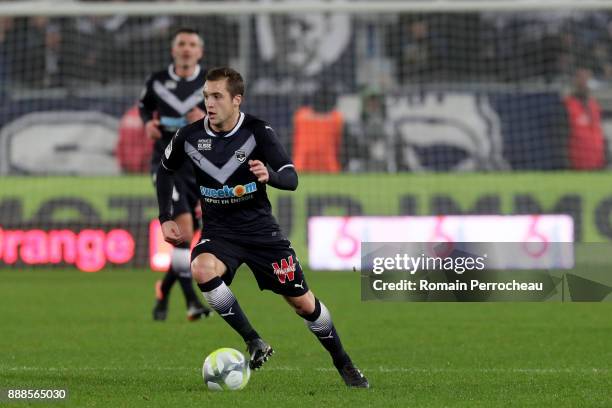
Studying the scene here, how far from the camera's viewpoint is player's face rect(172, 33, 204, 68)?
35.2 feet

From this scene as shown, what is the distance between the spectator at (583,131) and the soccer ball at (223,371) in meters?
12.7

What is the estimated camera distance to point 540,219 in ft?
55.2

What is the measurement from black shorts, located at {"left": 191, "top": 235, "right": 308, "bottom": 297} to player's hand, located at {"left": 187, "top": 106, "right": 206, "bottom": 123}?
3.51 metres

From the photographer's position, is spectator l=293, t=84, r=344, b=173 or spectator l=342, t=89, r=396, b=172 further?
spectator l=342, t=89, r=396, b=172

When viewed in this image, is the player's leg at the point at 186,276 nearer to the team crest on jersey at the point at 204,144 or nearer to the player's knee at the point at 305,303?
the team crest on jersey at the point at 204,144

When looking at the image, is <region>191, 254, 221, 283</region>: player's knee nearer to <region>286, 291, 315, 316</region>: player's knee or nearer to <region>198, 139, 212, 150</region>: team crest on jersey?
<region>286, 291, 315, 316</region>: player's knee

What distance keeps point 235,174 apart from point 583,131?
43.0 feet

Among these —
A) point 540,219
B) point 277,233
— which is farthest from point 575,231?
point 277,233

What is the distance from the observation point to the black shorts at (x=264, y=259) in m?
6.91

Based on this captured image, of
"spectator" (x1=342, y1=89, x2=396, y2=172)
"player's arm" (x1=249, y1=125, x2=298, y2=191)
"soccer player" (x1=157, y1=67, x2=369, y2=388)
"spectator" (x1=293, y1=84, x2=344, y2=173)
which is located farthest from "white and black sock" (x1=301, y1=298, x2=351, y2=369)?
"spectator" (x1=342, y1=89, x2=396, y2=172)

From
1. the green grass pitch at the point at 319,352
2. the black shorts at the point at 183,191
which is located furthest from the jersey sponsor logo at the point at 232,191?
the black shorts at the point at 183,191

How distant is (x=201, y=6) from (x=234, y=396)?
9.44 meters

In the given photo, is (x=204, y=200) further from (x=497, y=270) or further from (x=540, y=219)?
(x=540, y=219)

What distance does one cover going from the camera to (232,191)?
22.9 ft
